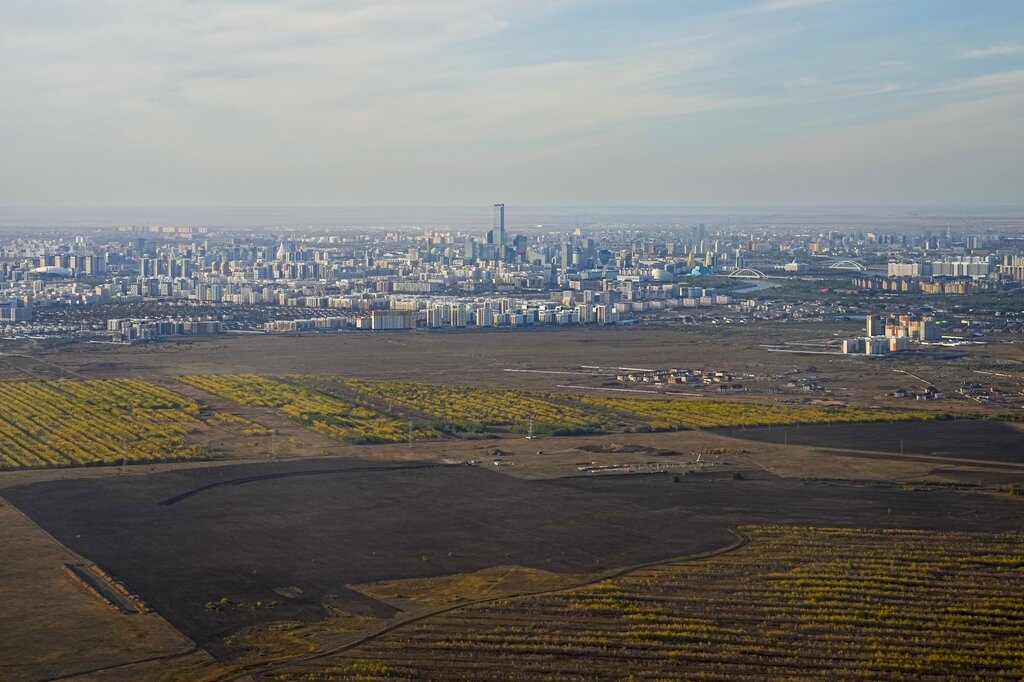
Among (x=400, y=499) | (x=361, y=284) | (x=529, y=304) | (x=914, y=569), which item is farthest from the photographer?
(x=361, y=284)

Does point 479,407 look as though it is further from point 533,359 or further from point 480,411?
point 533,359

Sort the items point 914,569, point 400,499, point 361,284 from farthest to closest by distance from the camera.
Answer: point 361,284 → point 400,499 → point 914,569

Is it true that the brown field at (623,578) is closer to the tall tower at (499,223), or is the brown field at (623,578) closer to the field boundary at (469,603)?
the field boundary at (469,603)

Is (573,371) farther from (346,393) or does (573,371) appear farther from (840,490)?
(840,490)

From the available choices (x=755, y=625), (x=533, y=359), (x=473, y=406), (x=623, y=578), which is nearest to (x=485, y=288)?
(x=533, y=359)

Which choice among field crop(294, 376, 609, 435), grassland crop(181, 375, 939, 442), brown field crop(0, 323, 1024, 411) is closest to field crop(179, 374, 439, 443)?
grassland crop(181, 375, 939, 442)

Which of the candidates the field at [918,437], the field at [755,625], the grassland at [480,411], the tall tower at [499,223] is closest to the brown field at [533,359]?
the grassland at [480,411]

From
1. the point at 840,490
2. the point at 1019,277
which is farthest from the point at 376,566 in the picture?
the point at 1019,277
